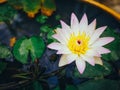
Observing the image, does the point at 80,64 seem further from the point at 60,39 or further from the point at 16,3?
the point at 16,3

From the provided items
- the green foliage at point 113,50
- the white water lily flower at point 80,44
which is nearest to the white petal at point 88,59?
the white water lily flower at point 80,44

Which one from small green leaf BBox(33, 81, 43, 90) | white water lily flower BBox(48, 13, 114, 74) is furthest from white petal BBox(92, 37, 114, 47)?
small green leaf BBox(33, 81, 43, 90)

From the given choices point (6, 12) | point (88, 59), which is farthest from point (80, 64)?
point (6, 12)

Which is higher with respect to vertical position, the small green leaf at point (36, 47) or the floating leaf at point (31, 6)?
the floating leaf at point (31, 6)

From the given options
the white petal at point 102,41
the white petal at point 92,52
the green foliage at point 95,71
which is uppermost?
the white petal at point 102,41

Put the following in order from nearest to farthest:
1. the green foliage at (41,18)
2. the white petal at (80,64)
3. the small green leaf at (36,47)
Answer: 1. the white petal at (80,64)
2. the small green leaf at (36,47)
3. the green foliage at (41,18)

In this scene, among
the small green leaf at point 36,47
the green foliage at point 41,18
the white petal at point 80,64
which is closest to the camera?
the white petal at point 80,64

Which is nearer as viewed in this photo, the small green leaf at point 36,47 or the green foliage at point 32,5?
the small green leaf at point 36,47

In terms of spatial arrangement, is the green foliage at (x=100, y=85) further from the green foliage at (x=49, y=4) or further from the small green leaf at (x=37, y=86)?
the green foliage at (x=49, y=4)
